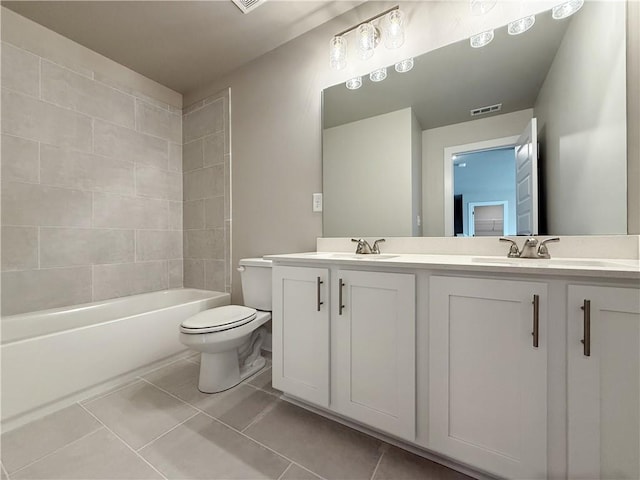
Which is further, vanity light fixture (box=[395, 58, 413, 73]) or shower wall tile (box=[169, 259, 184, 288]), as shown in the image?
shower wall tile (box=[169, 259, 184, 288])

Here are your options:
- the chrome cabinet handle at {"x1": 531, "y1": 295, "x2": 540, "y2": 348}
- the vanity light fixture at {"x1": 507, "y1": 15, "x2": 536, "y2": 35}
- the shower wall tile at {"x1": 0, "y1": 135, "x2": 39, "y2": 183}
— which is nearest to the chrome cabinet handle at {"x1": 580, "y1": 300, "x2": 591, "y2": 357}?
the chrome cabinet handle at {"x1": 531, "y1": 295, "x2": 540, "y2": 348}

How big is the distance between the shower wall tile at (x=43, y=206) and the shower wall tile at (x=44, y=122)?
344mm

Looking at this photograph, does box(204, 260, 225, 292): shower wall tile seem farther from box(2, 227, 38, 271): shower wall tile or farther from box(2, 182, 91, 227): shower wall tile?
box(2, 227, 38, 271): shower wall tile

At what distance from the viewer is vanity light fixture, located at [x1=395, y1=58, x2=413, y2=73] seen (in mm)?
1533

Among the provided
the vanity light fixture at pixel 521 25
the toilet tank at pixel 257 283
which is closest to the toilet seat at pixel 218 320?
the toilet tank at pixel 257 283

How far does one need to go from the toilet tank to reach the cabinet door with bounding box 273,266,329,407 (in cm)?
49

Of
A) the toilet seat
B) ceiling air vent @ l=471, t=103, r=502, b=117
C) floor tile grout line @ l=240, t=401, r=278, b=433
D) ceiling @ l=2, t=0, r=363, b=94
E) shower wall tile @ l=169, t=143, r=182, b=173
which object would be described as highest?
ceiling @ l=2, t=0, r=363, b=94

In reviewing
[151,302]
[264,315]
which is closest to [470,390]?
[264,315]

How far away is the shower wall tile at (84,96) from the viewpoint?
1868mm

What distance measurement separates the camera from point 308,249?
6.31 feet

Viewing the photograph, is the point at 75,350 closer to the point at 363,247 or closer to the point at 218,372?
the point at 218,372

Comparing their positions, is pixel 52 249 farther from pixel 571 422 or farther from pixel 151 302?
pixel 571 422

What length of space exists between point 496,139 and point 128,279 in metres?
2.86

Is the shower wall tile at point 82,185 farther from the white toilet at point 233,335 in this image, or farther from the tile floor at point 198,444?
the white toilet at point 233,335
